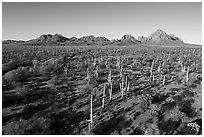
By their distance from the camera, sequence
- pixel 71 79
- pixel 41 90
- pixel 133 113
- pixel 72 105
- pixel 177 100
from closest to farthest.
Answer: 1. pixel 133 113
2. pixel 72 105
3. pixel 177 100
4. pixel 41 90
5. pixel 71 79

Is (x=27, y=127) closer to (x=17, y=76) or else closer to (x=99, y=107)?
(x=99, y=107)

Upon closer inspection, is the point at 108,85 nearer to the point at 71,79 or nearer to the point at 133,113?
the point at 71,79

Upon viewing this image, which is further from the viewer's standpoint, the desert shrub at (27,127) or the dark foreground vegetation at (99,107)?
the dark foreground vegetation at (99,107)

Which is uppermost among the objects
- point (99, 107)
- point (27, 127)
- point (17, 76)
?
point (17, 76)

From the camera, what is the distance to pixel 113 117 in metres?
13.5

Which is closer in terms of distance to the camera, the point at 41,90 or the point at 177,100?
the point at 177,100

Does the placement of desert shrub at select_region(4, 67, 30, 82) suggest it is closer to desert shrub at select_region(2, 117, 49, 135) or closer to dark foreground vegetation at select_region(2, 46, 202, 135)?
dark foreground vegetation at select_region(2, 46, 202, 135)

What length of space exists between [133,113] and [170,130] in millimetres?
2992

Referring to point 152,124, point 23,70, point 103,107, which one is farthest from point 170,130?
point 23,70

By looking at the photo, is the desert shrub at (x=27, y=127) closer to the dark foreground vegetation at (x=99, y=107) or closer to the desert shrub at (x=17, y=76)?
the dark foreground vegetation at (x=99, y=107)

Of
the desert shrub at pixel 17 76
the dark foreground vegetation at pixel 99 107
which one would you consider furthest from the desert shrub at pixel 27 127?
the desert shrub at pixel 17 76

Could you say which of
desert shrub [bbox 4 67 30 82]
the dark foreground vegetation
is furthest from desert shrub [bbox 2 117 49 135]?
desert shrub [bbox 4 67 30 82]

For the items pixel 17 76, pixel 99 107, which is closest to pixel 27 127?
pixel 99 107

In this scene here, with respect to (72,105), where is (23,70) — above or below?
above
